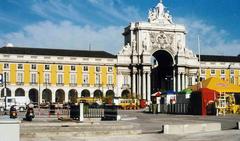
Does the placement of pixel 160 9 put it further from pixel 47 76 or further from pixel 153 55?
pixel 47 76

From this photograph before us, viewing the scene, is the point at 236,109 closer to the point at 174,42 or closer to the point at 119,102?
the point at 119,102

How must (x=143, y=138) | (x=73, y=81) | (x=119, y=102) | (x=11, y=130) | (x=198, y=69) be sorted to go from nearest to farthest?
(x=11, y=130) → (x=143, y=138) → (x=119, y=102) → (x=73, y=81) → (x=198, y=69)

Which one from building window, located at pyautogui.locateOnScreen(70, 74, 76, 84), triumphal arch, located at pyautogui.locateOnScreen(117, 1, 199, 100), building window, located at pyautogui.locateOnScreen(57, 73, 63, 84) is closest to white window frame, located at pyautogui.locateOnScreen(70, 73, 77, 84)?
building window, located at pyautogui.locateOnScreen(70, 74, 76, 84)

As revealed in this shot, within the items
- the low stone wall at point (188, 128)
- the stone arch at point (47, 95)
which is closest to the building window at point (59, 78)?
the stone arch at point (47, 95)

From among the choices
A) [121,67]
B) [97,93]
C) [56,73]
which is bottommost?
[97,93]

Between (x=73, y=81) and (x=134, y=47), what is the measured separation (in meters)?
17.4

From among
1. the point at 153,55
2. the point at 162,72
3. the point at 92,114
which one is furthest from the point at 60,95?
the point at 92,114

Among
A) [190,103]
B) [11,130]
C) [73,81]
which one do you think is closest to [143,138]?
[11,130]

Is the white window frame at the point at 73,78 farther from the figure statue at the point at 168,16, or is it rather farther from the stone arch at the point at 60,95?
the figure statue at the point at 168,16

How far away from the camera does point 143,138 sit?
21.6 meters

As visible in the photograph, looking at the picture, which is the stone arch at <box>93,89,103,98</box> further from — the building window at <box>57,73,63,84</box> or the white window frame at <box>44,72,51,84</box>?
the white window frame at <box>44,72,51,84</box>

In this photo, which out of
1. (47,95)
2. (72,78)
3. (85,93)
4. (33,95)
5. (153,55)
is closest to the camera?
(33,95)

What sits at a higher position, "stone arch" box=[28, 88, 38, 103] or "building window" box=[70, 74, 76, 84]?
"building window" box=[70, 74, 76, 84]

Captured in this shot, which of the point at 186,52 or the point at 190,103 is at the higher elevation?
the point at 186,52
